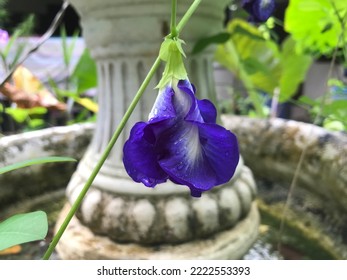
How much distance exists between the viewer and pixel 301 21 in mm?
866

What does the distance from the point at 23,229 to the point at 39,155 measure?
0.59 metres

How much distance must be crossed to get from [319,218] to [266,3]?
1.61 ft

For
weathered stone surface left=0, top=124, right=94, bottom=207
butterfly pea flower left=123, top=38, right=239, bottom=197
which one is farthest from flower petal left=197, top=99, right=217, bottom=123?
weathered stone surface left=0, top=124, right=94, bottom=207

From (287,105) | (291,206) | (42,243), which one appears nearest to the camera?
(42,243)

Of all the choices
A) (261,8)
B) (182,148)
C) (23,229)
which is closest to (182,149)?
(182,148)

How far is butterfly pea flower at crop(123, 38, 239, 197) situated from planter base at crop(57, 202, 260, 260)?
14.4 inches

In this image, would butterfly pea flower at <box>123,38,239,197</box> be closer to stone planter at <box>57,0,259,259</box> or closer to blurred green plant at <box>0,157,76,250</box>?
blurred green plant at <box>0,157,76,250</box>

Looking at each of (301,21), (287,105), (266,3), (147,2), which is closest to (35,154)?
(147,2)

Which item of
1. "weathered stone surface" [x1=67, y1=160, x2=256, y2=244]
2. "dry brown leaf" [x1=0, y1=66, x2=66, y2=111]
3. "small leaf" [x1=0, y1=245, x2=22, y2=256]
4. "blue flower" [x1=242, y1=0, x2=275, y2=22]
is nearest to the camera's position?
"blue flower" [x1=242, y1=0, x2=275, y2=22]

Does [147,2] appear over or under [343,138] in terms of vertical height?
over

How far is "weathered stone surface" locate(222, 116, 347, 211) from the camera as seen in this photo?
0.68m

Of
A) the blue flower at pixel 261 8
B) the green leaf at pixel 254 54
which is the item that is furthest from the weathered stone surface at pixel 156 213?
the green leaf at pixel 254 54
